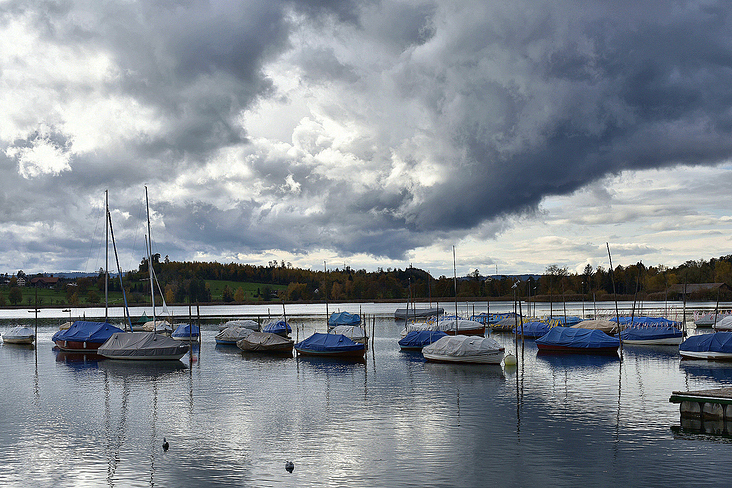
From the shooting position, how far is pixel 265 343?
71625mm

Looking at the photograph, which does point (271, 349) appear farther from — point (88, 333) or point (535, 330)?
point (535, 330)

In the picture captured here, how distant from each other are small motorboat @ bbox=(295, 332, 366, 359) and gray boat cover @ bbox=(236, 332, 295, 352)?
3818mm

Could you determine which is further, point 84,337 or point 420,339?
point 84,337

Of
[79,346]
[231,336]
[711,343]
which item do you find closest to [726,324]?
[711,343]

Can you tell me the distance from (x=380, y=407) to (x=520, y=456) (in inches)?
511

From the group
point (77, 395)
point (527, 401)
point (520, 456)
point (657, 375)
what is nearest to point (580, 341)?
point (657, 375)

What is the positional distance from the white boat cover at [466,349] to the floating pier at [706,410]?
24.0 meters

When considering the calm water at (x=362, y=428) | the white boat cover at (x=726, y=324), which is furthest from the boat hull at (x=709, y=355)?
the white boat cover at (x=726, y=324)

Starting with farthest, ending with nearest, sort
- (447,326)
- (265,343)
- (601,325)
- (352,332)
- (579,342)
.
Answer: (447,326), (601,325), (352,332), (265,343), (579,342)

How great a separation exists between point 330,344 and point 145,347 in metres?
19.1

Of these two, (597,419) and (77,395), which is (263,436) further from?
(77,395)

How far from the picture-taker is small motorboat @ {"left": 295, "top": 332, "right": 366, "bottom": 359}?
63125 millimetres

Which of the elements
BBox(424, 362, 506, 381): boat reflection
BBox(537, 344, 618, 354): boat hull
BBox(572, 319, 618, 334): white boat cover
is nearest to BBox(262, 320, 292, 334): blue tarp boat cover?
BBox(424, 362, 506, 381): boat reflection

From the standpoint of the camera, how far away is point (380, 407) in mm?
36812
